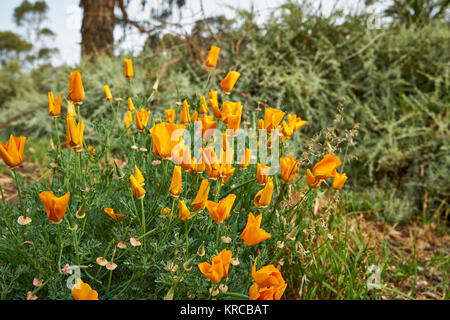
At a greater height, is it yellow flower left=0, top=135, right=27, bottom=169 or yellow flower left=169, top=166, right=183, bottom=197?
yellow flower left=0, top=135, right=27, bottom=169

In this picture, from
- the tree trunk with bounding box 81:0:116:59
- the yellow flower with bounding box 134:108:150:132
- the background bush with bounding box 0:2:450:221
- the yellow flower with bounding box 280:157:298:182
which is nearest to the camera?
the yellow flower with bounding box 280:157:298:182

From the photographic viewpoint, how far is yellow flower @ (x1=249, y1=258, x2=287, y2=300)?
78 centimetres

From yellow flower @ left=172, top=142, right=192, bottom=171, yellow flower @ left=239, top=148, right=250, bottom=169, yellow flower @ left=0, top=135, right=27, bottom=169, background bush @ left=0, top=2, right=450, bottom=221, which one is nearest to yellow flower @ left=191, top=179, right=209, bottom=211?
yellow flower @ left=172, top=142, right=192, bottom=171


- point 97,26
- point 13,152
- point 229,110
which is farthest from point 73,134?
point 97,26

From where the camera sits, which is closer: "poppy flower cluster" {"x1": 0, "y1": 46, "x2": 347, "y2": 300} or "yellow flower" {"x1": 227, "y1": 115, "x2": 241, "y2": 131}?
"poppy flower cluster" {"x1": 0, "y1": 46, "x2": 347, "y2": 300}

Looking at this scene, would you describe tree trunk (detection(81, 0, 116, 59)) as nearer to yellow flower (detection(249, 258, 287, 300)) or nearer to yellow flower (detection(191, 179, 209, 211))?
yellow flower (detection(191, 179, 209, 211))

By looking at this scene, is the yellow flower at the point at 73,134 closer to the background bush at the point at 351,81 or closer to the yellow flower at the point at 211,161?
the yellow flower at the point at 211,161

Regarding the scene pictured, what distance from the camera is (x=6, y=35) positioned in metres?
24.3

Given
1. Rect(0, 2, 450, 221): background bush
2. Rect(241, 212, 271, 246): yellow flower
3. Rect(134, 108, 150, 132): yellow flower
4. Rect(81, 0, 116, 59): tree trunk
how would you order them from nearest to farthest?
Rect(241, 212, 271, 246): yellow flower < Rect(134, 108, 150, 132): yellow flower < Rect(0, 2, 450, 221): background bush < Rect(81, 0, 116, 59): tree trunk

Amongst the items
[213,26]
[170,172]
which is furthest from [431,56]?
[170,172]

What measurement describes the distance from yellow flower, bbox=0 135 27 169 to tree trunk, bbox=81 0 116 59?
428cm

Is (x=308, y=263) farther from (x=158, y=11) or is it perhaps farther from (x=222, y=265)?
(x=158, y=11)

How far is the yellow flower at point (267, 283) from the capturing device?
784mm

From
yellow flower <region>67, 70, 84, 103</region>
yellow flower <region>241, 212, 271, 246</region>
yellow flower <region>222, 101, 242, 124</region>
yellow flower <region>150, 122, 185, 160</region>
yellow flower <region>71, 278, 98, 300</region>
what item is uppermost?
yellow flower <region>67, 70, 84, 103</region>
